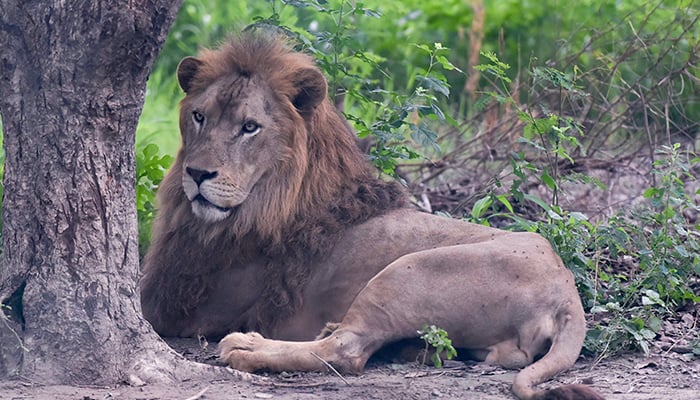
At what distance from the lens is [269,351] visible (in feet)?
12.5

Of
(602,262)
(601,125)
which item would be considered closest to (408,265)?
(602,262)

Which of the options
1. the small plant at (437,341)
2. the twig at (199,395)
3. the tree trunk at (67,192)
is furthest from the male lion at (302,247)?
the tree trunk at (67,192)

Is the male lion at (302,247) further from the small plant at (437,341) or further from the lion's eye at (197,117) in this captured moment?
the small plant at (437,341)

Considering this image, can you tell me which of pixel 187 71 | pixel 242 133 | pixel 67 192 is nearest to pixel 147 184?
pixel 187 71

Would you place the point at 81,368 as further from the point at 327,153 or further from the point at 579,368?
the point at 579,368

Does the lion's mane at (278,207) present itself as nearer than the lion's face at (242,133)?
No

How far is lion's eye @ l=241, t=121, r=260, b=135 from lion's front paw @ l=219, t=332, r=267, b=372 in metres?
0.81

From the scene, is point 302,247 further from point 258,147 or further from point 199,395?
point 199,395

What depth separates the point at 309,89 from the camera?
432 cm

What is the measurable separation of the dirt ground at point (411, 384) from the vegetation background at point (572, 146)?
0.53 ft

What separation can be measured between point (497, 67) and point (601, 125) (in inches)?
65.2

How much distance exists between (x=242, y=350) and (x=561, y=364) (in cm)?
115

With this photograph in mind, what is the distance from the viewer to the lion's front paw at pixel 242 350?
12.3 feet

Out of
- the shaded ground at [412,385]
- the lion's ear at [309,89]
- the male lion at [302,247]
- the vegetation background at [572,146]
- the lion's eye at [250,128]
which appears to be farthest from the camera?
the vegetation background at [572,146]
